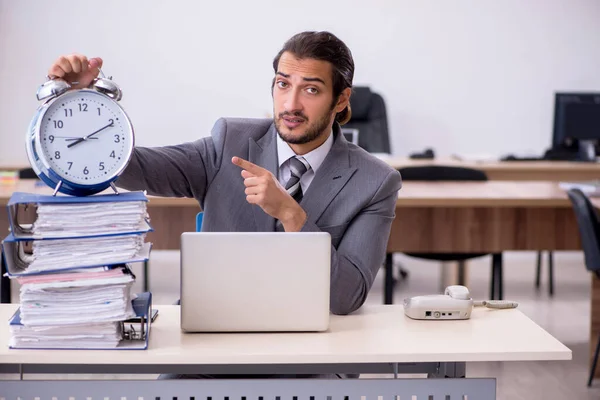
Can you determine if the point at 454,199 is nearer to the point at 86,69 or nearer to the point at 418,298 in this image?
the point at 418,298

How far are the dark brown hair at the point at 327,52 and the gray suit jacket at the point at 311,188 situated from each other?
0.16 metres

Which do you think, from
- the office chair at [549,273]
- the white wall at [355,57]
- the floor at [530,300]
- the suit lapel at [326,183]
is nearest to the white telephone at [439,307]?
the suit lapel at [326,183]

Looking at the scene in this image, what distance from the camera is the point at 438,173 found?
4.66 metres

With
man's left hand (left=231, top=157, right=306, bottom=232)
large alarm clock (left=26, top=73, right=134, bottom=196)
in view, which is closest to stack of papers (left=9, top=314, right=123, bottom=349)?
large alarm clock (left=26, top=73, right=134, bottom=196)

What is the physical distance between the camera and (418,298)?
1.98 m

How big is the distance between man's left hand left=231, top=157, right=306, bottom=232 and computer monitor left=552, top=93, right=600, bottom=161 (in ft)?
15.1

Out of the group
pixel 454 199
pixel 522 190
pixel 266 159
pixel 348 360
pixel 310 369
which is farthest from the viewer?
pixel 522 190

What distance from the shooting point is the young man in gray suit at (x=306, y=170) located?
212cm

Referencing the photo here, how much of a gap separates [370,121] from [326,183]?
430 cm

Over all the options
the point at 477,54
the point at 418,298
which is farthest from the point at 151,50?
the point at 418,298

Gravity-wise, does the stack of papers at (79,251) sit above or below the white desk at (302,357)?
above

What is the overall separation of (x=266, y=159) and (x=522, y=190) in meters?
2.28

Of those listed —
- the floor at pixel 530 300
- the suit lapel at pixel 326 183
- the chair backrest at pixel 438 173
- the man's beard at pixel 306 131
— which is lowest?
the floor at pixel 530 300

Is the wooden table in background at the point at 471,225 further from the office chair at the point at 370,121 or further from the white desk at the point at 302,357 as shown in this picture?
the office chair at the point at 370,121
